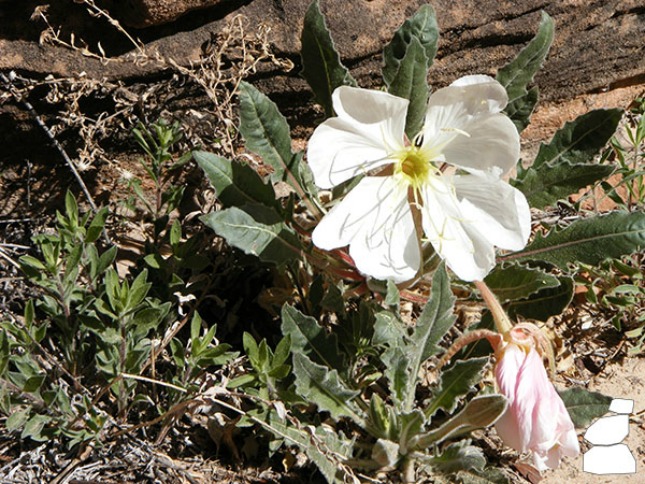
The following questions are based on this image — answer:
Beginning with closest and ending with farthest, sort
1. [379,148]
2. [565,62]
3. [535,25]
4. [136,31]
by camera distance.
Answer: [379,148] < [136,31] < [535,25] < [565,62]

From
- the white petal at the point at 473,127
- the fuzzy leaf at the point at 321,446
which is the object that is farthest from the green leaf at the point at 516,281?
the fuzzy leaf at the point at 321,446

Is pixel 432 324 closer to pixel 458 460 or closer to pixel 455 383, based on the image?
pixel 455 383

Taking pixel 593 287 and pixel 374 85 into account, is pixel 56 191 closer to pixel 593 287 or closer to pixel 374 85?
pixel 374 85

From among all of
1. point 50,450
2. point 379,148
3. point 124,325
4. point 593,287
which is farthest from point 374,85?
point 50,450

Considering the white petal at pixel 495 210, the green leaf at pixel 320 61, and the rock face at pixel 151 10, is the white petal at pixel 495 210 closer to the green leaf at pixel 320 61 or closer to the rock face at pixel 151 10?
the green leaf at pixel 320 61

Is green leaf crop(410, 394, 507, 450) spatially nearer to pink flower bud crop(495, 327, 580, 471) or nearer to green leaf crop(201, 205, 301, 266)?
pink flower bud crop(495, 327, 580, 471)

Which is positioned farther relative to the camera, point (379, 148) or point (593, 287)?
point (593, 287)

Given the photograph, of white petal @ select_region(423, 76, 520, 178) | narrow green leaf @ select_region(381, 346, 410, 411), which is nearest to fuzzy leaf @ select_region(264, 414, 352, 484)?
narrow green leaf @ select_region(381, 346, 410, 411)

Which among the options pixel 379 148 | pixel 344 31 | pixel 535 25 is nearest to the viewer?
pixel 379 148
